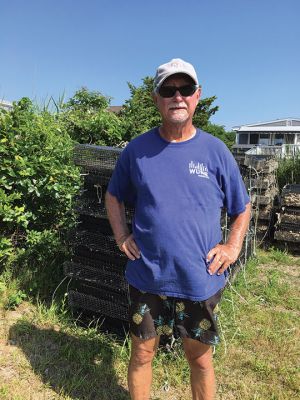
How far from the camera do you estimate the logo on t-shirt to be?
6.59ft

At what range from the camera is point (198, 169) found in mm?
2012

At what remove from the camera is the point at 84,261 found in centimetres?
317

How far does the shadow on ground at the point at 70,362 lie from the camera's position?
2662 mm

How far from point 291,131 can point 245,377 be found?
36642 mm

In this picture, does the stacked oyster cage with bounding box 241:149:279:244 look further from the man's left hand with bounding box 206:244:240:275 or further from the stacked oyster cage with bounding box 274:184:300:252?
the man's left hand with bounding box 206:244:240:275

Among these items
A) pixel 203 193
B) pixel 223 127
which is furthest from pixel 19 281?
pixel 223 127

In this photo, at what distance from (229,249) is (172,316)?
48cm

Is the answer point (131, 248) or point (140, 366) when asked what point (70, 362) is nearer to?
point (140, 366)

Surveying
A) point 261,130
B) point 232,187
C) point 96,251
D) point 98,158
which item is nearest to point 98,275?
point 96,251

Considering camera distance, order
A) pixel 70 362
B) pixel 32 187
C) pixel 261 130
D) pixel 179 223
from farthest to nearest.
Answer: pixel 261 130, pixel 32 187, pixel 70 362, pixel 179 223

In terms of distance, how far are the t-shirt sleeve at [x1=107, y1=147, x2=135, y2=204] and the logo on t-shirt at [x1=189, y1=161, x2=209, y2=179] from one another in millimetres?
371

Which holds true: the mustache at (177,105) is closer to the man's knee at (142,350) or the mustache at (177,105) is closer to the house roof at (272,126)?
the man's knee at (142,350)

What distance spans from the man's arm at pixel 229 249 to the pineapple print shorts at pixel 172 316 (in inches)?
6.6

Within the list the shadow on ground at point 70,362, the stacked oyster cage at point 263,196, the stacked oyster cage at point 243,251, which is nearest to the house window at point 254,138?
the stacked oyster cage at point 263,196
